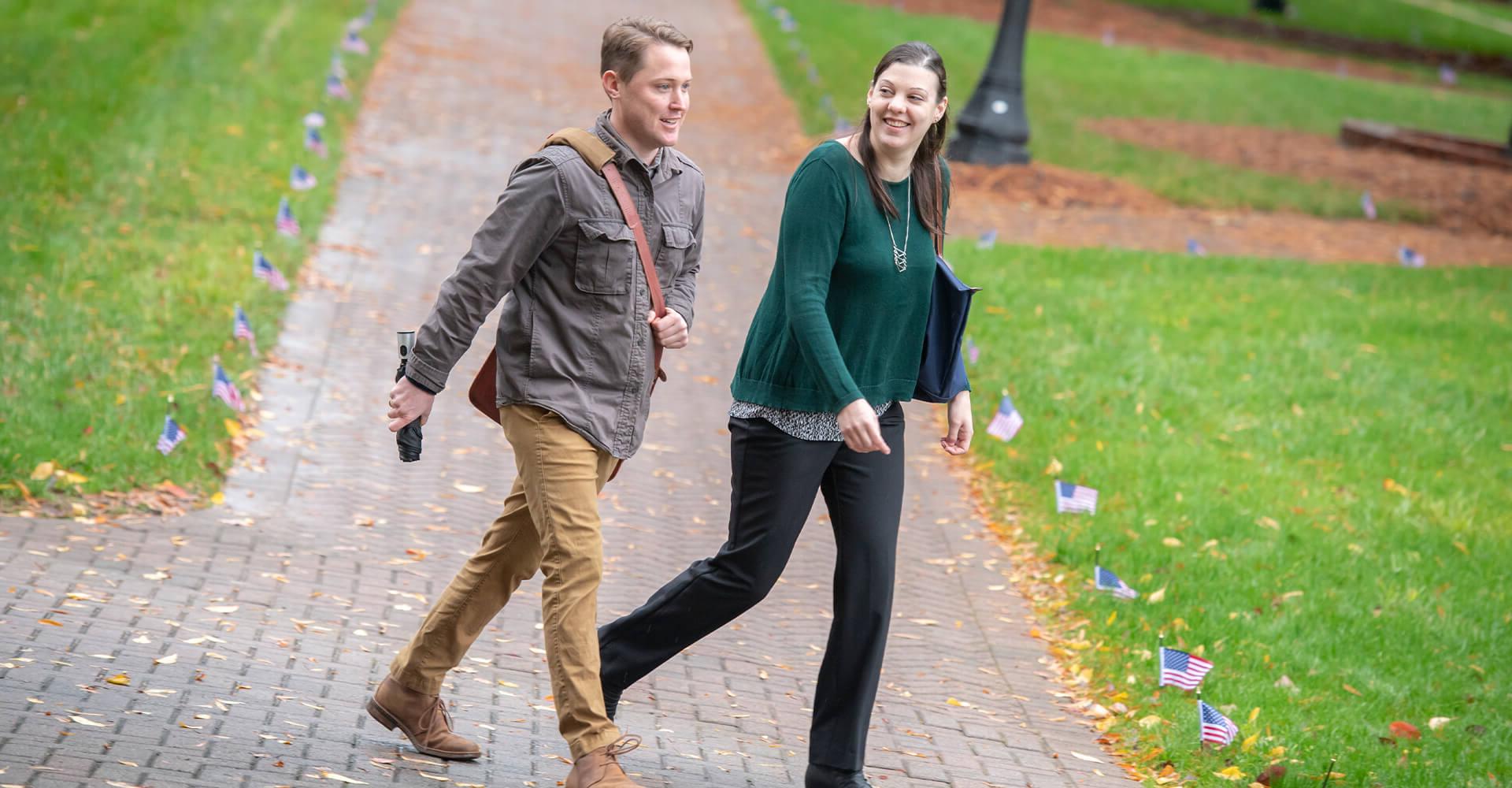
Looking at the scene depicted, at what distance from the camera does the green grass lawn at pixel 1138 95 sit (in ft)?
54.6

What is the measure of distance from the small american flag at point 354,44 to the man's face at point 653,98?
14.0 metres

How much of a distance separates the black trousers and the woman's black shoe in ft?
0.06

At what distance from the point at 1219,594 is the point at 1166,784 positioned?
1.75 metres

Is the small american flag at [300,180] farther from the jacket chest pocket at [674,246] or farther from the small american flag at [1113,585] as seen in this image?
the jacket chest pocket at [674,246]

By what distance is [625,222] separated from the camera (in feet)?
14.2

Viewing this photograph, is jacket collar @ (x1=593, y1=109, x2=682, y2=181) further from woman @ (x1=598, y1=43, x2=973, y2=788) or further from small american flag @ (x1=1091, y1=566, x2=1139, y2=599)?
small american flag @ (x1=1091, y1=566, x2=1139, y2=599)

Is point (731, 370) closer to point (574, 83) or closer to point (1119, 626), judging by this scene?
point (1119, 626)

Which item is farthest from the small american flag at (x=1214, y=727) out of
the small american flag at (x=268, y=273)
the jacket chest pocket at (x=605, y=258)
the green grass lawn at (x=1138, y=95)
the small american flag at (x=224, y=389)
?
the green grass lawn at (x=1138, y=95)

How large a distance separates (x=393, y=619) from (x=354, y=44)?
1261cm

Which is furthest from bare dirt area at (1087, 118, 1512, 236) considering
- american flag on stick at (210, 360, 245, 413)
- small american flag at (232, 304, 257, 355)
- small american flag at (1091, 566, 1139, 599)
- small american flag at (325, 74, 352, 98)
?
american flag on stick at (210, 360, 245, 413)

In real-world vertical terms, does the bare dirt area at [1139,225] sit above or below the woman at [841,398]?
below

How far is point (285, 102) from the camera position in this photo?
14.5 meters

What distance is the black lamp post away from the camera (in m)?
16.2

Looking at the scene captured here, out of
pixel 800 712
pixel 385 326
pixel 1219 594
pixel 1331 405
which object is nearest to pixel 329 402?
pixel 385 326
